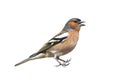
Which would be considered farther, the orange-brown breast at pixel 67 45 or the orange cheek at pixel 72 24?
the orange cheek at pixel 72 24

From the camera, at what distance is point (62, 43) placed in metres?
6.71

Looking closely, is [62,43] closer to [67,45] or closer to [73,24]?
[67,45]

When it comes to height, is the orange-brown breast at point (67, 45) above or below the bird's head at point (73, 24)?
below

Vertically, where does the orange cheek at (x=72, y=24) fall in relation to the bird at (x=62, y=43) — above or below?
above

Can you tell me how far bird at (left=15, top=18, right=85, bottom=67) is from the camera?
22.0 ft

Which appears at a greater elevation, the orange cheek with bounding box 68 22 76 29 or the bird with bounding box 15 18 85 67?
the orange cheek with bounding box 68 22 76 29

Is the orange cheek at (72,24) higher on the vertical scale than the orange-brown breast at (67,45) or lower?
higher

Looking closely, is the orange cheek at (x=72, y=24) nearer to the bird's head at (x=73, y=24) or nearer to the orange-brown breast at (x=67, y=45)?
the bird's head at (x=73, y=24)

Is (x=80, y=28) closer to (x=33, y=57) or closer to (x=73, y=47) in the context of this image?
(x=73, y=47)

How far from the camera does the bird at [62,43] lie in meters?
6.70

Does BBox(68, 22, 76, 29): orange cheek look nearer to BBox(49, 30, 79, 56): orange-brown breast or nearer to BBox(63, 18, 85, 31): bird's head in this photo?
BBox(63, 18, 85, 31): bird's head

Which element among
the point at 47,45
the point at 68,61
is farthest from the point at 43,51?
the point at 68,61

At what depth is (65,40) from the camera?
22.0 feet

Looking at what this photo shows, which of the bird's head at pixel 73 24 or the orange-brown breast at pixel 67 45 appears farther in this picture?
the bird's head at pixel 73 24
